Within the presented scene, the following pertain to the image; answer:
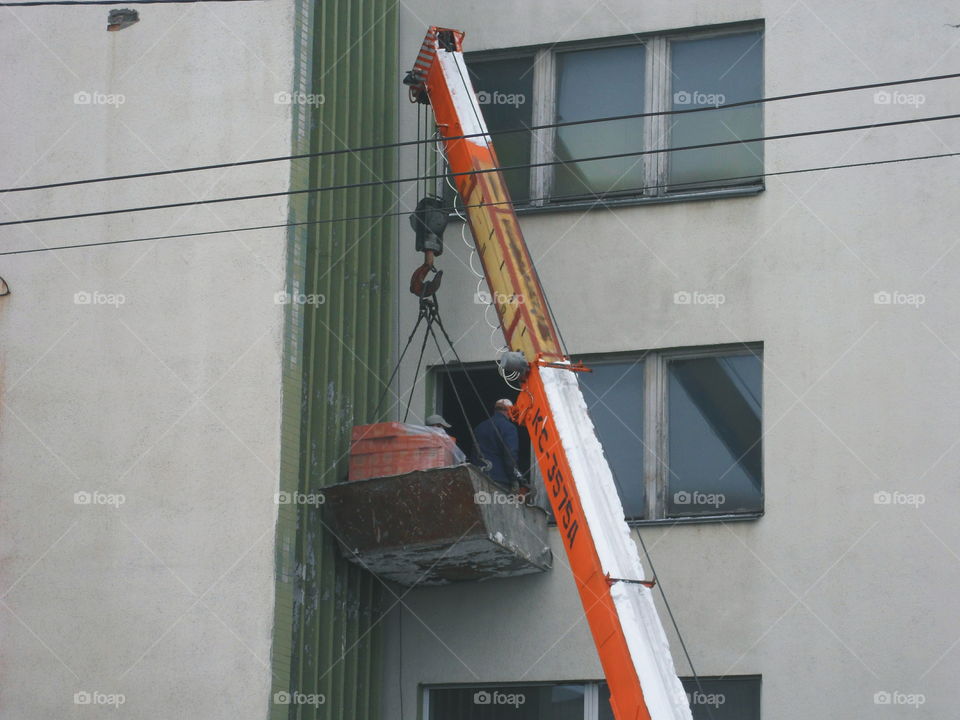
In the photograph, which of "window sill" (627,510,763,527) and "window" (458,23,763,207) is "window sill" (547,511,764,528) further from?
"window" (458,23,763,207)

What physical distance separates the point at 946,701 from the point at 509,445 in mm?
4371

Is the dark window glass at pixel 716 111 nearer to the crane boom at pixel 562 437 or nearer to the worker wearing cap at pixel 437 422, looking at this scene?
the crane boom at pixel 562 437

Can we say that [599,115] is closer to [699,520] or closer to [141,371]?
[699,520]

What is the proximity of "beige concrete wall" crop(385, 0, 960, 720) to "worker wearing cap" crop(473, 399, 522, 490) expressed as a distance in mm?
690

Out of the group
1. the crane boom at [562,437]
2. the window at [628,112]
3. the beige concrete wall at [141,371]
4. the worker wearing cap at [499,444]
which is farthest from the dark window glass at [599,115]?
the beige concrete wall at [141,371]

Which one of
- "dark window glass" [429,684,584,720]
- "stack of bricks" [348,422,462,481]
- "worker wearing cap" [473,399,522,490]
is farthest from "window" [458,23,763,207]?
"dark window glass" [429,684,584,720]

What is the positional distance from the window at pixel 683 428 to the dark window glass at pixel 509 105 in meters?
2.21

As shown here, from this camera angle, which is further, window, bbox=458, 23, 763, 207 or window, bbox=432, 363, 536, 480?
window, bbox=432, 363, 536, 480

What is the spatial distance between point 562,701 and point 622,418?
8.54 ft

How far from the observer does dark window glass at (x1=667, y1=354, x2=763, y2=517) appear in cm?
1341

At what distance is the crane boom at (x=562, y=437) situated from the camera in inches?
417

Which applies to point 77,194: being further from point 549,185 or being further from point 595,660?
point 595,660

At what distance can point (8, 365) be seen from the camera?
43.1ft

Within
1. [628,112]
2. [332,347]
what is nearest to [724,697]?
[332,347]
